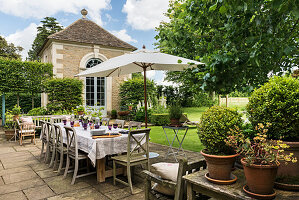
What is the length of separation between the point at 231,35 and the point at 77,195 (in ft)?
11.0

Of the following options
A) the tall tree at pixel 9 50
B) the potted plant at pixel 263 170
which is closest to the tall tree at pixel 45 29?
the tall tree at pixel 9 50

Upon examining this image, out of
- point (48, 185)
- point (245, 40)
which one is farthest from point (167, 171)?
point (48, 185)

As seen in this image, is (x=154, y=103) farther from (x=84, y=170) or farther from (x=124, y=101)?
(x=84, y=170)

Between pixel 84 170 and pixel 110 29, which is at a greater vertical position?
pixel 110 29

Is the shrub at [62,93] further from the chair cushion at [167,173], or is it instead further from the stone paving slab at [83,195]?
the chair cushion at [167,173]

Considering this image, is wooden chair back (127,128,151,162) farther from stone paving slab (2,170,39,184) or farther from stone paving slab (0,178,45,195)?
stone paving slab (2,170,39,184)

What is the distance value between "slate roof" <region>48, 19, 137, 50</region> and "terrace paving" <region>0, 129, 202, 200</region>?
944 centimetres

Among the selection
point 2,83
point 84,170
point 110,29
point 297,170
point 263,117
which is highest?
point 110,29

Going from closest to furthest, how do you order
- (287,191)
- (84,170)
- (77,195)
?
(287,191) → (77,195) → (84,170)

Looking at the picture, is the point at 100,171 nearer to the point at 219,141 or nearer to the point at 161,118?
the point at 219,141

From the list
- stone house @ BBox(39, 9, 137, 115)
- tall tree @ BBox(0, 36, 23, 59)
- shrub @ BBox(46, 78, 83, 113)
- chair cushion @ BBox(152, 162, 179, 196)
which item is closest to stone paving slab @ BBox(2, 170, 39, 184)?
chair cushion @ BBox(152, 162, 179, 196)

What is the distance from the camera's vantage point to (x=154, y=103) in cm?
1332

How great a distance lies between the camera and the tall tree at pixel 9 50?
79.4 feet

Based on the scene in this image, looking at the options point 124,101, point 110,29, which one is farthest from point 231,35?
point 110,29
